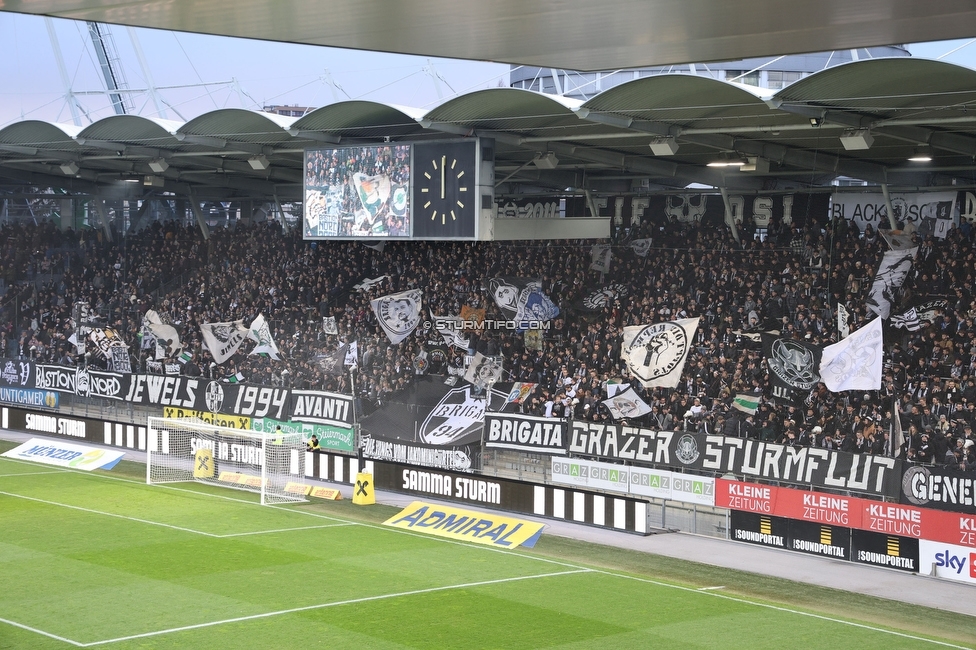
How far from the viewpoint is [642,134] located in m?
22.4

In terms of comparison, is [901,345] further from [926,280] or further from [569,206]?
[569,206]

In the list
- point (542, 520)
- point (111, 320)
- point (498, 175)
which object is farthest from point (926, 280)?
point (111, 320)

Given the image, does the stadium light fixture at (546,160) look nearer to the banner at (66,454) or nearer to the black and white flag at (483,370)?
the black and white flag at (483,370)

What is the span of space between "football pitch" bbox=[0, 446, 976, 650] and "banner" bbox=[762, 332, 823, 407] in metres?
5.96

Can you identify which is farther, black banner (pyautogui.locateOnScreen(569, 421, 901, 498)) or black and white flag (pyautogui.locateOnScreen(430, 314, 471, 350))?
black and white flag (pyautogui.locateOnScreen(430, 314, 471, 350))

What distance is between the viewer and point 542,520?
21703 mm

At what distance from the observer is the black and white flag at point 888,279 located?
933 inches

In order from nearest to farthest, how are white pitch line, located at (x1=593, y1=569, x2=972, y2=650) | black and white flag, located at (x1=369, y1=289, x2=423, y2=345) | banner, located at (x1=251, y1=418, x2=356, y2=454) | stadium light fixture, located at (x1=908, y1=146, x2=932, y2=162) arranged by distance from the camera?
1. white pitch line, located at (x1=593, y1=569, x2=972, y2=650)
2. stadium light fixture, located at (x1=908, y1=146, x2=932, y2=162)
3. banner, located at (x1=251, y1=418, x2=356, y2=454)
4. black and white flag, located at (x1=369, y1=289, x2=423, y2=345)

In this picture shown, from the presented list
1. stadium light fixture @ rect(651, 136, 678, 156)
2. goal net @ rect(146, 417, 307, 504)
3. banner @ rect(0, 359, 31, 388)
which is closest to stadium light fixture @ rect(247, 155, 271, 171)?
goal net @ rect(146, 417, 307, 504)

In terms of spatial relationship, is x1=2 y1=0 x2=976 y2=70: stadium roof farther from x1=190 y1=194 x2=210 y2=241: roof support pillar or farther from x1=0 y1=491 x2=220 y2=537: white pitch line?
x1=190 y1=194 x2=210 y2=241: roof support pillar

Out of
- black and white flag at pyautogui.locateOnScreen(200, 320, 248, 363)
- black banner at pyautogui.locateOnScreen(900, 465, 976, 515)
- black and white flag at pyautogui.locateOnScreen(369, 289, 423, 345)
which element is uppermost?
black and white flag at pyautogui.locateOnScreen(369, 289, 423, 345)

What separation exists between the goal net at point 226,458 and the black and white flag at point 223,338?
5.84m

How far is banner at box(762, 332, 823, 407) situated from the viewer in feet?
76.0

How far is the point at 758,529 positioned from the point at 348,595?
751 centimetres
